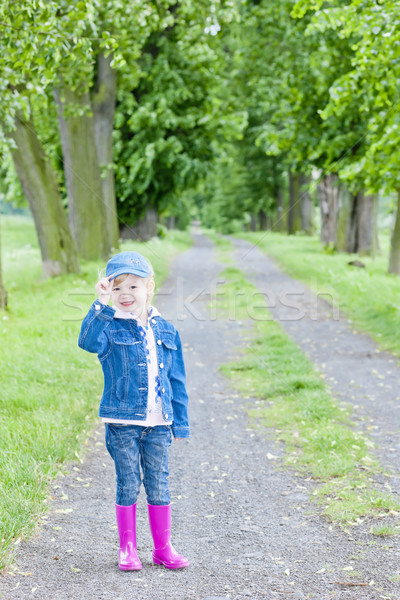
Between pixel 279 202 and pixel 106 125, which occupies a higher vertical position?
pixel 106 125

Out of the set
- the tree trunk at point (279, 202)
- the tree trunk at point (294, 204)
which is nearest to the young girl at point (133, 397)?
the tree trunk at point (294, 204)

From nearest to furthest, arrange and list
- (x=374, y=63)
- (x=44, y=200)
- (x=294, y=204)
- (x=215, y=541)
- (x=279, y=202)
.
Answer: (x=215, y=541), (x=374, y=63), (x=44, y=200), (x=294, y=204), (x=279, y=202)

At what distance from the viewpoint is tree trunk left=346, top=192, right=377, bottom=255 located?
20.8 m

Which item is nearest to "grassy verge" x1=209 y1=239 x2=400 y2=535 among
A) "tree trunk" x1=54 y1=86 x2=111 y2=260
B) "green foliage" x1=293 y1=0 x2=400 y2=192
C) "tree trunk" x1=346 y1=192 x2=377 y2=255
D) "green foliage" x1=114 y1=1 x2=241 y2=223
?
"green foliage" x1=293 y1=0 x2=400 y2=192

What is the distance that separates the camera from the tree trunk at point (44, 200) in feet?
39.7

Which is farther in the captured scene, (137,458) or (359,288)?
(359,288)

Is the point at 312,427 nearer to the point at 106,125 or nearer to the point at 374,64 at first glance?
the point at 374,64

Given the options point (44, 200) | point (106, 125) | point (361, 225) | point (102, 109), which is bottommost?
point (361, 225)

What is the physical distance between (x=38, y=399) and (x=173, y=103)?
16.3m

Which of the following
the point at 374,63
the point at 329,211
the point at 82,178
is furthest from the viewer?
the point at 329,211

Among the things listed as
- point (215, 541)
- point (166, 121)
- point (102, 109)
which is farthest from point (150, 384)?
point (166, 121)

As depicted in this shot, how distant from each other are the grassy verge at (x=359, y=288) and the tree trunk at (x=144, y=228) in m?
5.16

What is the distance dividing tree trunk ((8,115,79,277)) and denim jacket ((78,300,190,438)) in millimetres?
9641

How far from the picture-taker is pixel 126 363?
10.9 ft
